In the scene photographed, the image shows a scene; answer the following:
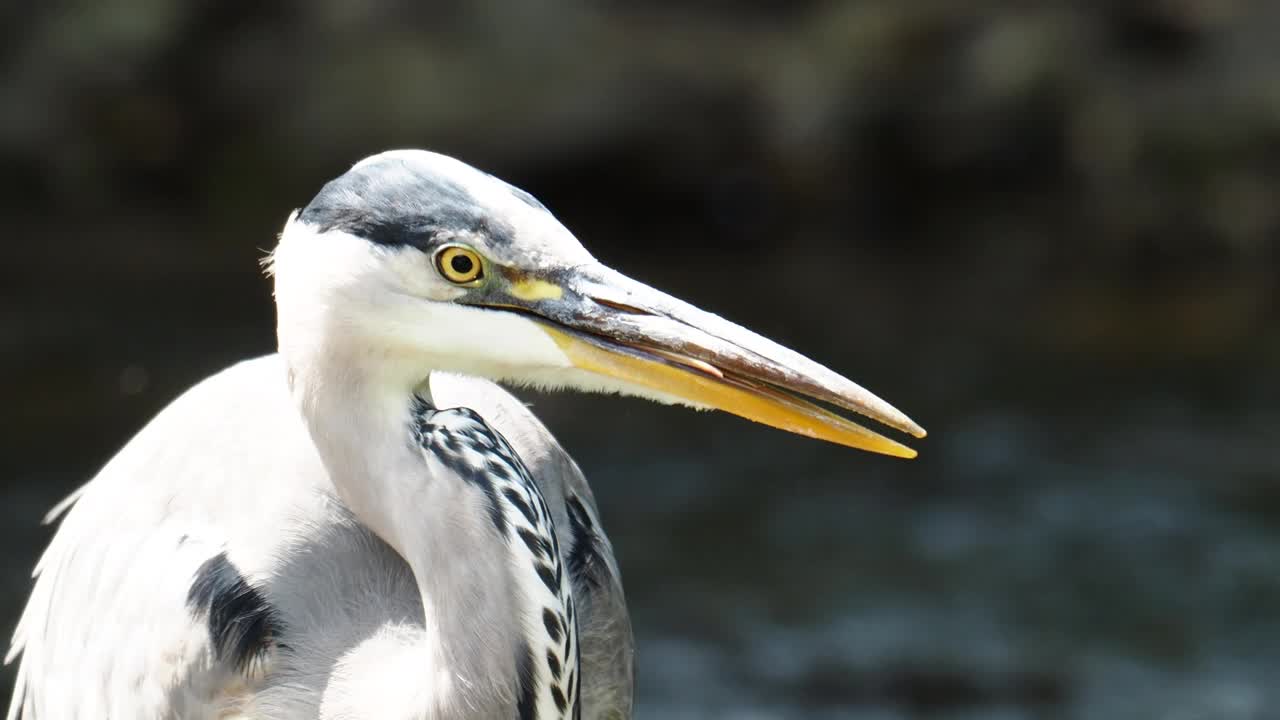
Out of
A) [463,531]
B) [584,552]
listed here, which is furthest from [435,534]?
[584,552]

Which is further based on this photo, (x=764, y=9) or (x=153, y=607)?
(x=764, y=9)

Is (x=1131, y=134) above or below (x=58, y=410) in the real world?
above

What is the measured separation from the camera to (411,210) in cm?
234

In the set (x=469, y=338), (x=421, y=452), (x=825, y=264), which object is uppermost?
(x=825, y=264)

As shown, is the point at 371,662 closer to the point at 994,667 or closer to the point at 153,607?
the point at 153,607

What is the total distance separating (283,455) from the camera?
2791mm

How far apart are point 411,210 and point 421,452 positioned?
1.09 ft

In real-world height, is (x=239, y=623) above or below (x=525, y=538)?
below

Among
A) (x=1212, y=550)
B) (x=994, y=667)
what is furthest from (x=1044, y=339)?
(x=994, y=667)

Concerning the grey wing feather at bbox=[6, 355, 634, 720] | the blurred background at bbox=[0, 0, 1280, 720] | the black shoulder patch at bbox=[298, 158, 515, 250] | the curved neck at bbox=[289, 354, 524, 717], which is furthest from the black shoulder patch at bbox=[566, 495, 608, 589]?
the blurred background at bbox=[0, 0, 1280, 720]

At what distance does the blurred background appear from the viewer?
637 cm

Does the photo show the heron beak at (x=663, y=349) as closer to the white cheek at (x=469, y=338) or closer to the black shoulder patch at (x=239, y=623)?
the white cheek at (x=469, y=338)

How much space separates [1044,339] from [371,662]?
608cm

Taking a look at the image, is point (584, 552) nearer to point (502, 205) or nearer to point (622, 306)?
point (622, 306)
